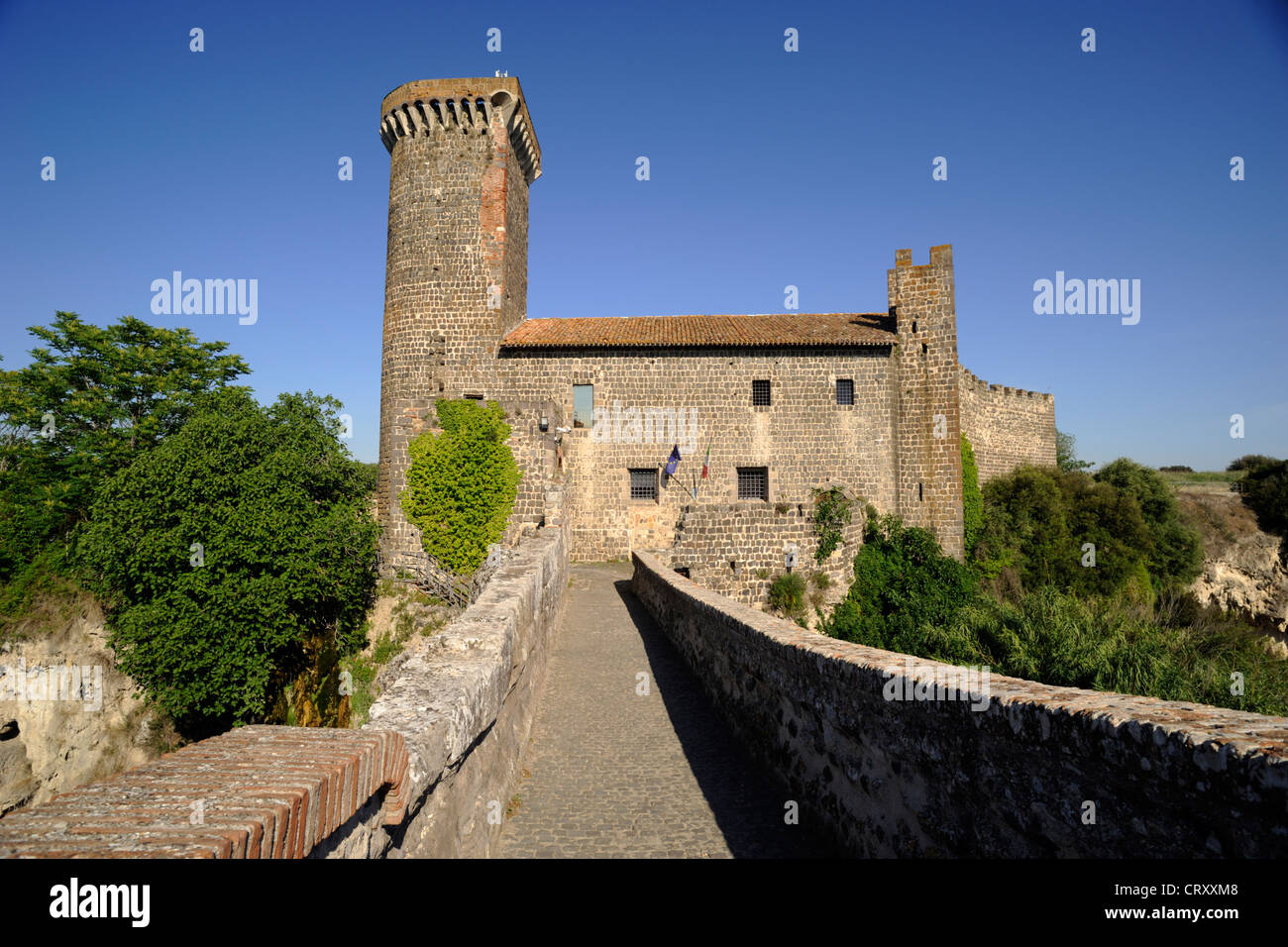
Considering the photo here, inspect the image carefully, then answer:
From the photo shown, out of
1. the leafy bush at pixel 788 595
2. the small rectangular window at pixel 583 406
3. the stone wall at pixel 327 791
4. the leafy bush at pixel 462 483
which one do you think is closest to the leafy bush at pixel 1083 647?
the leafy bush at pixel 788 595

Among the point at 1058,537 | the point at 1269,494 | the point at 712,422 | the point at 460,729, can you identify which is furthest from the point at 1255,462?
the point at 460,729

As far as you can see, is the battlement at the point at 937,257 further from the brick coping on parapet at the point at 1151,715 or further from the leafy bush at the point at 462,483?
the brick coping on parapet at the point at 1151,715

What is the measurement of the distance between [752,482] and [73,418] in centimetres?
2549

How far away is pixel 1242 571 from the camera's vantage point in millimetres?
26062

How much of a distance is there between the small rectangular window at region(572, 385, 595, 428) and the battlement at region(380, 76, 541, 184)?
31.5 feet

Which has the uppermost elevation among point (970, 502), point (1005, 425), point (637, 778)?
point (1005, 425)

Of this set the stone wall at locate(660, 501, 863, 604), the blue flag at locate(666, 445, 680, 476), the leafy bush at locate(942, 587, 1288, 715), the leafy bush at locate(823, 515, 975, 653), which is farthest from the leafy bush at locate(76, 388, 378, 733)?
the leafy bush at locate(942, 587, 1288, 715)

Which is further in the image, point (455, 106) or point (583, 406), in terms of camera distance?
point (583, 406)

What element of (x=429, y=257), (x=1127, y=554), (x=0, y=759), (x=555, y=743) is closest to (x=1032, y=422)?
(x=1127, y=554)

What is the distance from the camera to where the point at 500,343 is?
2219 cm

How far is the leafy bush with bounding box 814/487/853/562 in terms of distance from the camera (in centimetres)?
1748

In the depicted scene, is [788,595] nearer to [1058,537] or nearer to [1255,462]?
[1058,537]

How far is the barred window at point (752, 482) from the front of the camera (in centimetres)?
2247
